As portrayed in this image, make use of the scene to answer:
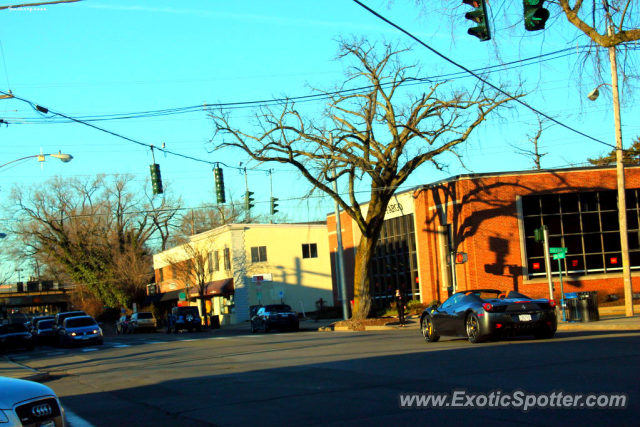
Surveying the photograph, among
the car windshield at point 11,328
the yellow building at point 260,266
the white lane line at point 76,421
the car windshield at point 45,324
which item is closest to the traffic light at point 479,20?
the white lane line at point 76,421

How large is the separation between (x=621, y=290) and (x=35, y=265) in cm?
6263

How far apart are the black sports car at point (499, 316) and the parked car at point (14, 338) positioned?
25.5 metres

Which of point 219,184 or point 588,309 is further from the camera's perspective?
point 219,184

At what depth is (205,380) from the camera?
43.0 feet

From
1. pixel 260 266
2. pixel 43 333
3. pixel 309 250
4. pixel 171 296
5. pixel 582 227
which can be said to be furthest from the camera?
pixel 171 296

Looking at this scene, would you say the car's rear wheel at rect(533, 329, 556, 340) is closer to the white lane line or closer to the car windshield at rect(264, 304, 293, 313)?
the white lane line

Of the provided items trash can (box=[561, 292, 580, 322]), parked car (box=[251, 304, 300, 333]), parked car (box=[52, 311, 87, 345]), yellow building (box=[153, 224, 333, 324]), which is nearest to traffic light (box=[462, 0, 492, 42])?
trash can (box=[561, 292, 580, 322])

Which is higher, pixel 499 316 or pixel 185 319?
pixel 499 316

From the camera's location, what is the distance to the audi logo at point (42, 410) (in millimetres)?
6648

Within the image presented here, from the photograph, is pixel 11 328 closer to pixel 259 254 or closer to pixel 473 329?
pixel 259 254

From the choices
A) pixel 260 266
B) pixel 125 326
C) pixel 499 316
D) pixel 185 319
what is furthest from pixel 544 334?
pixel 125 326

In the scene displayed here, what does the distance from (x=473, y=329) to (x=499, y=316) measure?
2.84 ft

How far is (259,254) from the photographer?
54438 mm

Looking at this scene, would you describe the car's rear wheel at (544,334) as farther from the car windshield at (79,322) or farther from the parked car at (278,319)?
the car windshield at (79,322)
